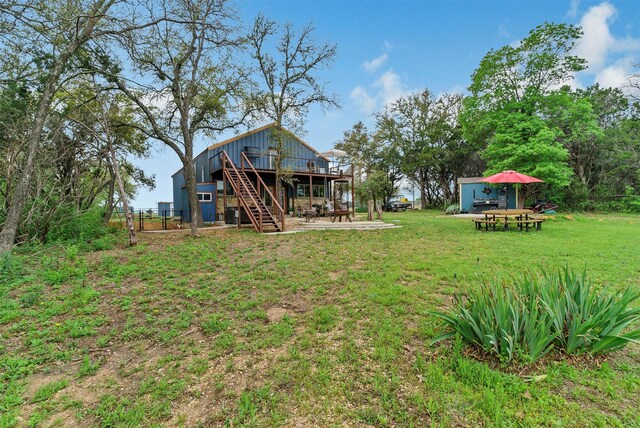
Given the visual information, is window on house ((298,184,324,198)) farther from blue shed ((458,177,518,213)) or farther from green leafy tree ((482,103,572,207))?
green leafy tree ((482,103,572,207))

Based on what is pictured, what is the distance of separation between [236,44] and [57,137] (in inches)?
262

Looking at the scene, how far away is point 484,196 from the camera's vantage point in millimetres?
20938

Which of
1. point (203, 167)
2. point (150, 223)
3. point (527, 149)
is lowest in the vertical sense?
point (150, 223)

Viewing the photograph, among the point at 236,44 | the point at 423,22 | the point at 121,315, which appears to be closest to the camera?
the point at 121,315

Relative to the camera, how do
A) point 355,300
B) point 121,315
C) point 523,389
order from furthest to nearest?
point 355,300, point 121,315, point 523,389

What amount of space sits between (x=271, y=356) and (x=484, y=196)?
22.6 meters

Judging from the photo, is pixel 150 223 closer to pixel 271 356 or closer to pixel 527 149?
pixel 271 356

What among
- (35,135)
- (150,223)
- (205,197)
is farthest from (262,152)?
(35,135)

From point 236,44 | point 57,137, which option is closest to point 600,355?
point 236,44

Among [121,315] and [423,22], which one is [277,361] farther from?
[423,22]

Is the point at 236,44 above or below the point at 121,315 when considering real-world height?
above

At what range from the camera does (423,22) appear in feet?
36.5

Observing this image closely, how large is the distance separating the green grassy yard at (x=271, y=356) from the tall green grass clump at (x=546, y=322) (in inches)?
5.4

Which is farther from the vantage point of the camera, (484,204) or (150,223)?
(484,204)
